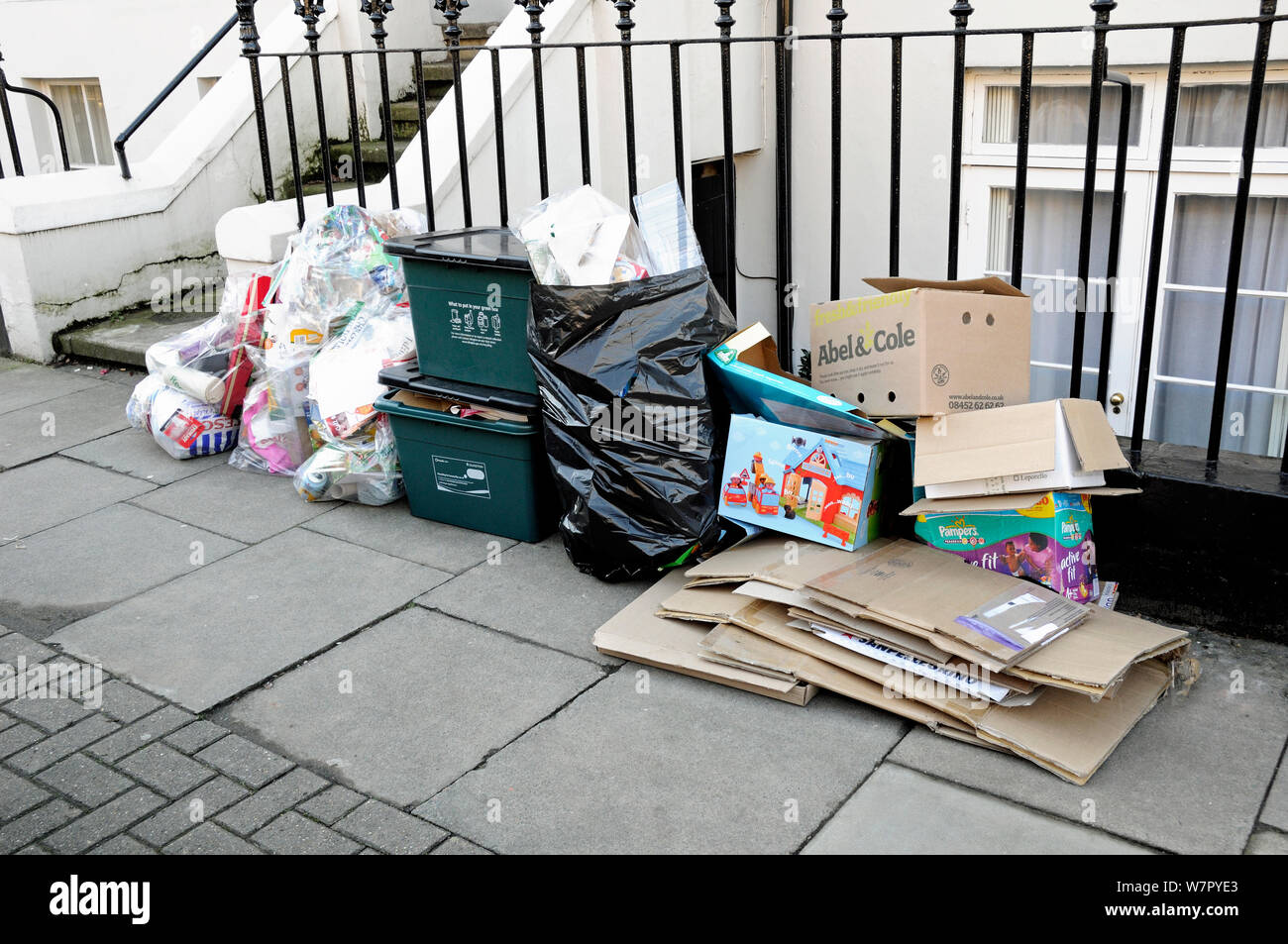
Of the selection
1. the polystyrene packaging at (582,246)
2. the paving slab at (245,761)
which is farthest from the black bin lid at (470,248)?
the paving slab at (245,761)

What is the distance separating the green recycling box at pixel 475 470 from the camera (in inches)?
157

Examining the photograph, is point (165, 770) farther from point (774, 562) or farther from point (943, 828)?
point (943, 828)

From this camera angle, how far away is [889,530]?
11.9ft

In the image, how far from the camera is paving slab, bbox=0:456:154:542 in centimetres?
445

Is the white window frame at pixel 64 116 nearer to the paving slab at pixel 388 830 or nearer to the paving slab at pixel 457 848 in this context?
the paving slab at pixel 388 830

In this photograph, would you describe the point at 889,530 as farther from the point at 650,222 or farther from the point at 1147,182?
the point at 1147,182

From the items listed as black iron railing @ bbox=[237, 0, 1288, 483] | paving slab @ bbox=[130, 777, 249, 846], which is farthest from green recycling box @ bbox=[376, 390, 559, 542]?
paving slab @ bbox=[130, 777, 249, 846]

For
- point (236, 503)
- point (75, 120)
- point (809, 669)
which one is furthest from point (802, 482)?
point (75, 120)

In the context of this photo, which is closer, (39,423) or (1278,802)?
(1278,802)

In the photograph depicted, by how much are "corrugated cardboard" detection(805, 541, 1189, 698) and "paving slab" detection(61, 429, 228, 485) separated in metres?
3.00

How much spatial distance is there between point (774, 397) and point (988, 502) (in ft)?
2.32

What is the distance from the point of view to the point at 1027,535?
327 centimetres

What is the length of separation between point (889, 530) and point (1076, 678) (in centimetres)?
95
